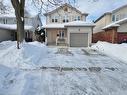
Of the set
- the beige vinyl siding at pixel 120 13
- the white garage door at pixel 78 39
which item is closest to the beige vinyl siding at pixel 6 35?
the white garage door at pixel 78 39

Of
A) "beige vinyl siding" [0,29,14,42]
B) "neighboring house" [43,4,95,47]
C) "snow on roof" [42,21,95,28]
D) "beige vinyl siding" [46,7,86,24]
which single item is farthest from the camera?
"beige vinyl siding" [46,7,86,24]

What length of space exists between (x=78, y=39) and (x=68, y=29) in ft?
6.87

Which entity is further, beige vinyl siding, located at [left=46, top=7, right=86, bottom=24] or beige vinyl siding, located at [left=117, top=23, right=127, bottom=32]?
beige vinyl siding, located at [left=46, top=7, right=86, bottom=24]

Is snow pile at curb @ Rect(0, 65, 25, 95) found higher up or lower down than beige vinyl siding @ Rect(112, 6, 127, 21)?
lower down

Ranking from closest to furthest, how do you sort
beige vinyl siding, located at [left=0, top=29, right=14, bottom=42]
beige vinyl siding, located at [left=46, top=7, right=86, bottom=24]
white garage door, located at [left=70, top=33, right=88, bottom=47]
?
white garage door, located at [left=70, top=33, right=88, bottom=47]
beige vinyl siding, located at [left=0, top=29, right=14, bottom=42]
beige vinyl siding, located at [left=46, top=7, right=86, bottom=24]

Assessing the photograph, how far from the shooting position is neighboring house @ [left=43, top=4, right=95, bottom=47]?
27.2 m

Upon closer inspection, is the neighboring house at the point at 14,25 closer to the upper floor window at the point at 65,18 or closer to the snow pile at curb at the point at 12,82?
the upper floor window at the point at 65,18

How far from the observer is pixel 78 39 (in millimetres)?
27609

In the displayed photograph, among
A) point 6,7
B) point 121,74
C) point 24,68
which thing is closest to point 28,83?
point 24,68

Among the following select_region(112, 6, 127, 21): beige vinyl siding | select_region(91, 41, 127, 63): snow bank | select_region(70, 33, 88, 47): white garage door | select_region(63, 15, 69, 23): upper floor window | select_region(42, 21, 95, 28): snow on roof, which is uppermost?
select_region(112, 6, 127, 21): beige vinyl siding

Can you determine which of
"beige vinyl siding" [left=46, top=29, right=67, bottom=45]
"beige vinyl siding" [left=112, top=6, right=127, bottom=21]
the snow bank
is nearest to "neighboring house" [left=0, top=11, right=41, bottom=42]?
"beige vinyl siding" [left=46, top=29, right=67, bottom=45]

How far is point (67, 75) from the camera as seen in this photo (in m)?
8.12

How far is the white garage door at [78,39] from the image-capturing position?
27453 millimetres

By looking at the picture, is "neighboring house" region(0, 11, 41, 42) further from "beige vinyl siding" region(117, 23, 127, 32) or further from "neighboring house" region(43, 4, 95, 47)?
"beige vinyl siding" region(117, 23, 127, 32)
